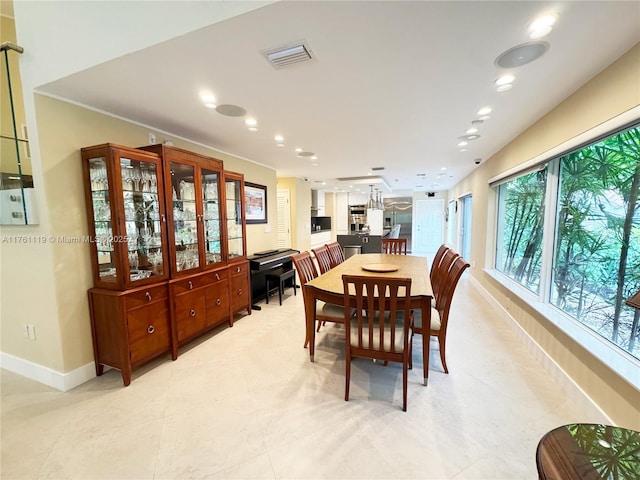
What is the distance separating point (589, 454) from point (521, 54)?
1962mm

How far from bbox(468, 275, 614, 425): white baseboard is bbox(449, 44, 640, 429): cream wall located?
3 cm

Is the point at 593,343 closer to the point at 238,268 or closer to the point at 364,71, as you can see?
the point at 364,71

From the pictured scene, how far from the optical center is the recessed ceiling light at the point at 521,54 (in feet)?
4.96

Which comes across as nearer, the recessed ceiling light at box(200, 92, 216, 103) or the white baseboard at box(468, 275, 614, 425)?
Answer: the white baseboard at box(468, 275, 614, 425)

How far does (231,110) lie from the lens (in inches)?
94.2

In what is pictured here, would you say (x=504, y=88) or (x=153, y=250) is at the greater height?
(x=504, y=88)

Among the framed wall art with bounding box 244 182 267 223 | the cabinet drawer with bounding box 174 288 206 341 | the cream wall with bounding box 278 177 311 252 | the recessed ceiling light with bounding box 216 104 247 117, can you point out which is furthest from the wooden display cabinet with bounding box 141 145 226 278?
the cream wall with bounding box 278 177 311 252

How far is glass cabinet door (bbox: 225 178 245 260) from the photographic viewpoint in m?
3.63

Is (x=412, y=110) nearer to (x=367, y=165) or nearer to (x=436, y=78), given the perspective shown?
(x=436, y=78)

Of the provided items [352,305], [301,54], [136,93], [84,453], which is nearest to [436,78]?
[301,54]

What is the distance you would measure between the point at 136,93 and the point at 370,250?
5.23m

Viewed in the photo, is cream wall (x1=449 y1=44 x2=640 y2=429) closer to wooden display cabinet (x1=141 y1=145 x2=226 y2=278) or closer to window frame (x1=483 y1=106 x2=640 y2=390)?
window frame (x1=483 y1=106 x2=640 y2=390)

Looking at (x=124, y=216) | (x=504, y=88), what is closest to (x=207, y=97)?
(x=124, y=216)

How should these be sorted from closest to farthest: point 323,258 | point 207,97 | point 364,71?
point 364,71
point 207,97
point 323,258
